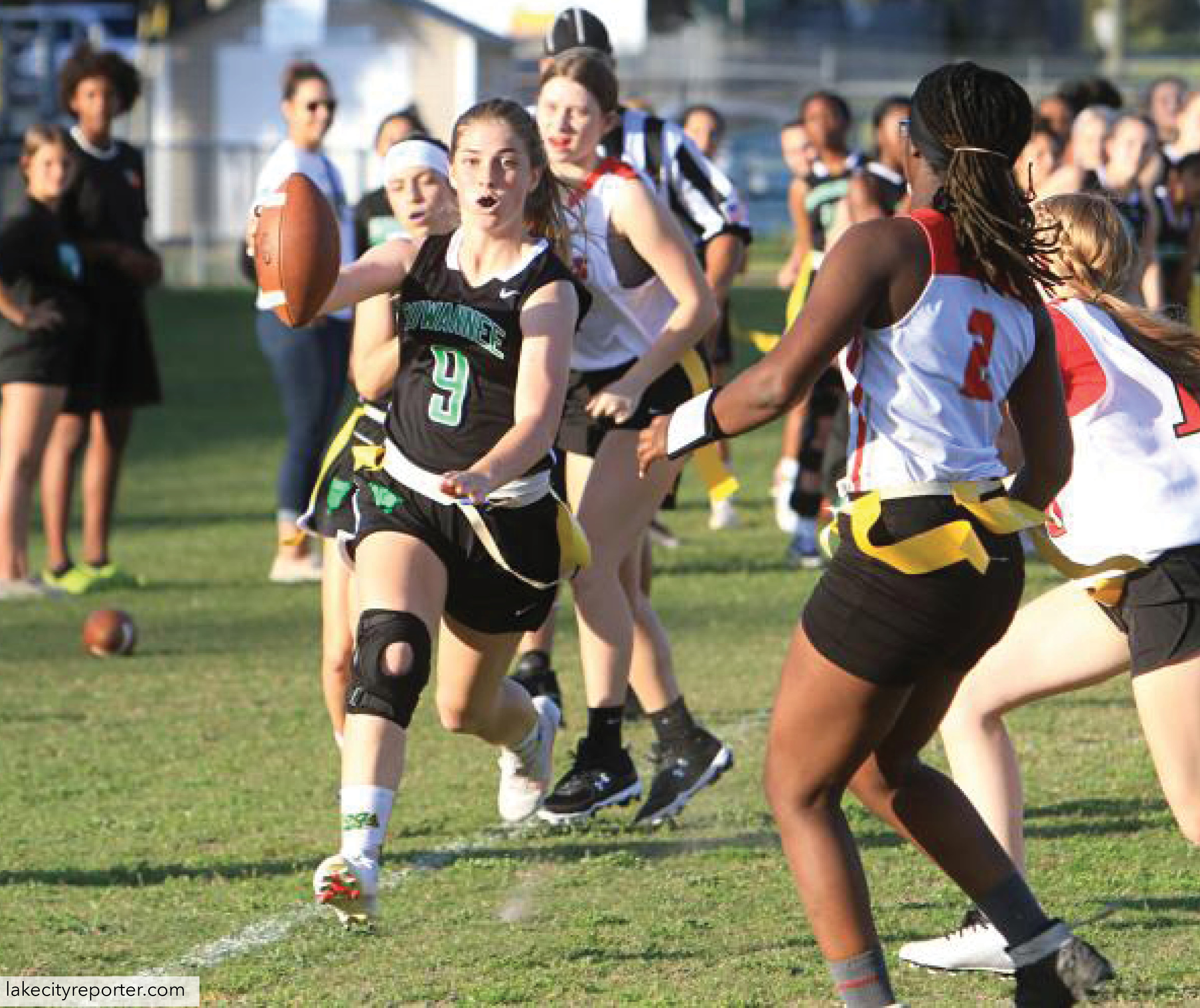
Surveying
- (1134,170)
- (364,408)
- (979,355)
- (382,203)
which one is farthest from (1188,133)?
A: (979,355)

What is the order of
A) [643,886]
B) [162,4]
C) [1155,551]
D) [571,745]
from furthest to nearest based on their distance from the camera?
[162,4], [571,745], [643,886], [1155,551]

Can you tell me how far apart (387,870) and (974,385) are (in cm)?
255

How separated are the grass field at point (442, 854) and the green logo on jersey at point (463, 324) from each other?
1.45m

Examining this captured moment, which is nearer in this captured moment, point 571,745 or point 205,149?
point 571,745

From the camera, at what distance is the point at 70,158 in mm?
11016

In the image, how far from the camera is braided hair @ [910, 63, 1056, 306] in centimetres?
451

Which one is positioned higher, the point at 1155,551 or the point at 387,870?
the point at 1155,551

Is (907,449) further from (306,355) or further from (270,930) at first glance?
(306,355)

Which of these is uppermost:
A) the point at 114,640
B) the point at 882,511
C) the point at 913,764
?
the point at 882,511

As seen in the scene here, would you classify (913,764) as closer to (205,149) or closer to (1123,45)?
(205,149)

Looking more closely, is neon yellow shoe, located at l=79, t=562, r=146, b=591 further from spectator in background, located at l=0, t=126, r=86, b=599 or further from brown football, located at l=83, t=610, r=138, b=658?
brown football, located at l=83, t=610, r=138, b=658

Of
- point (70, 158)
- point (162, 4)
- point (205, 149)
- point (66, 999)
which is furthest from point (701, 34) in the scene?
point (66, 999)

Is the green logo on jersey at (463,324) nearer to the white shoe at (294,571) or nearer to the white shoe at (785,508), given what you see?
the white shoe at (294,571)

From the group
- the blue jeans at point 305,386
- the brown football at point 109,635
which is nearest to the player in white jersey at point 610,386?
the brown football at point 109,635
